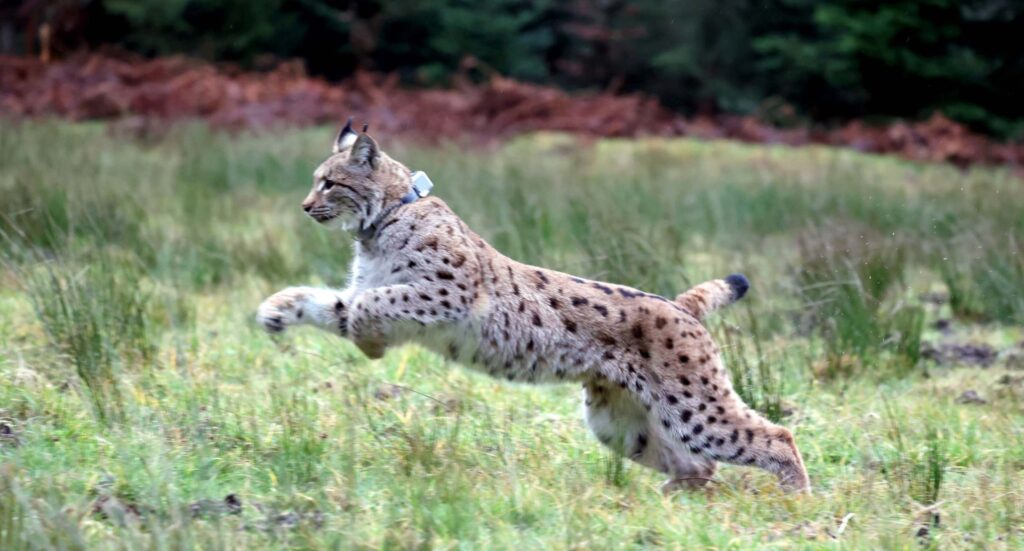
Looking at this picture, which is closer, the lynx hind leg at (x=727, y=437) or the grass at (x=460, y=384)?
the grass at (x=460, y=384)

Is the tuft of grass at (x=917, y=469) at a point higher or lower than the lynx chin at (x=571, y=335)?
lower

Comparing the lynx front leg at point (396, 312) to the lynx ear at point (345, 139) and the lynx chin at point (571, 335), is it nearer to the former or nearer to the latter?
the lynx chin at point (571, 335)

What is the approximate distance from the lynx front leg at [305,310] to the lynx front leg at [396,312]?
0.20 feet

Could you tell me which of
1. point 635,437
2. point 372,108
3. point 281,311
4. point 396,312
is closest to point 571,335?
point 635,437

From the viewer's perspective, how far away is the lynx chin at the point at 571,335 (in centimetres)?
585

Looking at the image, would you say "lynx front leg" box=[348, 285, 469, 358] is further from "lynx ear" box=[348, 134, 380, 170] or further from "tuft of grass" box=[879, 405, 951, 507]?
"tuft of grass" box=[879, 405, 951, 507]

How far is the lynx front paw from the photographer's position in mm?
5805

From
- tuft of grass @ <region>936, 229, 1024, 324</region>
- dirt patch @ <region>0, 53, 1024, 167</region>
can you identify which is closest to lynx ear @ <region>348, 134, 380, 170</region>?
tuft of grass @ <region>936, 229, 1024, 324</region>

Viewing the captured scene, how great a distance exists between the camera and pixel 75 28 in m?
27.7

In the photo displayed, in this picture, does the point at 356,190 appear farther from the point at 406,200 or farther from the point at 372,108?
the point at 372,108

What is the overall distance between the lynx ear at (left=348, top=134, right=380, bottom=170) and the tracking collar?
0.21 metres

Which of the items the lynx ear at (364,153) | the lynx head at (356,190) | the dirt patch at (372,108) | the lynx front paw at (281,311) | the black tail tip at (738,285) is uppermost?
the lynx ear at (364,153)

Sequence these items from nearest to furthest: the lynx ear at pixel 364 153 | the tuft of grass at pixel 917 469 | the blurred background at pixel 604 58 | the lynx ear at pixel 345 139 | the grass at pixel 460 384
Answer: the grass at pixel 460 384 → the tuft of grass at pixel 917 469 → the lynx ear at pixel 364 153 → the lynx ear at pixel 345 139 → the blurred background at pixel 604 58

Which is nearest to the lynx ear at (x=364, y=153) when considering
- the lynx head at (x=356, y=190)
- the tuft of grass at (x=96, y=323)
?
the lynx head at (x=356, y=190)
